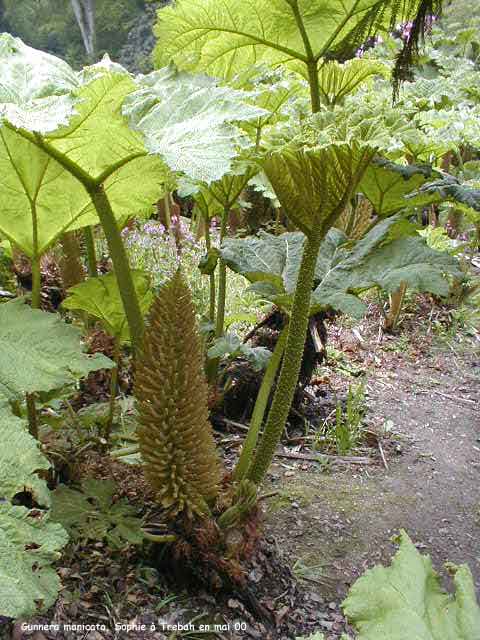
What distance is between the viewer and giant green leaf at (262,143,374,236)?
0.91 m

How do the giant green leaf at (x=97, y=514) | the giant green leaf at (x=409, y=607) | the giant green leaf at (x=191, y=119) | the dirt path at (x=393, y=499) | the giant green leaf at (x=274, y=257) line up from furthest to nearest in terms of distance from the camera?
the dirt path at (x=393, y=499)
the giant green leaf at (x=274, y=257)
the giant green leaf at (x=97, y=514)
the giant green leaf at (x=191, y=119)
the giant green leaf at (x=409, y=607)

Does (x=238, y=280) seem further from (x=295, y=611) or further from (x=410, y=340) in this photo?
(x=295, y=611)

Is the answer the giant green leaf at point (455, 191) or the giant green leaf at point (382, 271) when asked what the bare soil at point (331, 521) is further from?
the giant green leaf at point (455, 191)

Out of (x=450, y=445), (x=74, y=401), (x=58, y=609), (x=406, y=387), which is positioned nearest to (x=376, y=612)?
(x=58, y=609)

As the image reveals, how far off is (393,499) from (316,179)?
3.44 ft

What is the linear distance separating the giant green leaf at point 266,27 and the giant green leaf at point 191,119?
1.25 feet

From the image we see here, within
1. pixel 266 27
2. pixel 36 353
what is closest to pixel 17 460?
pixel 36 353

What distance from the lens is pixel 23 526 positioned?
0.77 meters

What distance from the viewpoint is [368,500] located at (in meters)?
1.60

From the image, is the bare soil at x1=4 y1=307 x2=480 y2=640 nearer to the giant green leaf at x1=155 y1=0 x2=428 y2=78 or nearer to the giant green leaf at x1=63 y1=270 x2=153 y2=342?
the giant green leaf at x1=63 y1=270 x2=153 y2=342

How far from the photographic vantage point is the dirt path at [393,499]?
4.47 ft

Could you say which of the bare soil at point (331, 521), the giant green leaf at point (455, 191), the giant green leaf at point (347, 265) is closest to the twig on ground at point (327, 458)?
the bare soil at point (331, 521)

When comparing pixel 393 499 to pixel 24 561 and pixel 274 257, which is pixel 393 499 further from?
pixel 24 561

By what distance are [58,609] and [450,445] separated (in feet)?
4.73
